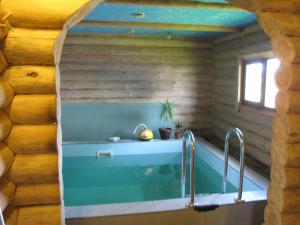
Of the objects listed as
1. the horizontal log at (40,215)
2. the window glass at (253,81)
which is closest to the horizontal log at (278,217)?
the horizontal log at (40,215)

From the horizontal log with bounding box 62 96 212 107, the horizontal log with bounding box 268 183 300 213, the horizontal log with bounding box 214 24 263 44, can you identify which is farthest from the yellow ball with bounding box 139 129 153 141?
the horizontal log with bounding box 268 183 300 213

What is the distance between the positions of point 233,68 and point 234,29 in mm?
821

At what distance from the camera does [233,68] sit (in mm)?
5070

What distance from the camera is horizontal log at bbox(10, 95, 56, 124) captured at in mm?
1535

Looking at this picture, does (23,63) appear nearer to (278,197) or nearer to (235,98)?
(278,197)

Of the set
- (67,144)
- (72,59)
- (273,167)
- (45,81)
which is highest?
(72,59)

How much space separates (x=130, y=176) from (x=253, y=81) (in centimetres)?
264

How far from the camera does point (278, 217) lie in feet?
6.36

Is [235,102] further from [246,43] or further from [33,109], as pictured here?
[33,109]

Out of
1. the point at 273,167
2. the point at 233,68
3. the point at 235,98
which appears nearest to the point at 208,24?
the point at 233,68

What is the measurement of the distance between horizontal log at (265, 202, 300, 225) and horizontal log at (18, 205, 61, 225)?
151 centimetres

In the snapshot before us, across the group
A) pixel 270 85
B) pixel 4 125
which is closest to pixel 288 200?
pixel 4 125

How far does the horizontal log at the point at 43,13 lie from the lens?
1494mm

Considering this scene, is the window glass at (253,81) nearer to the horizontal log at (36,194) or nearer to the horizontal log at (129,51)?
the horizontal log at (129,51)
